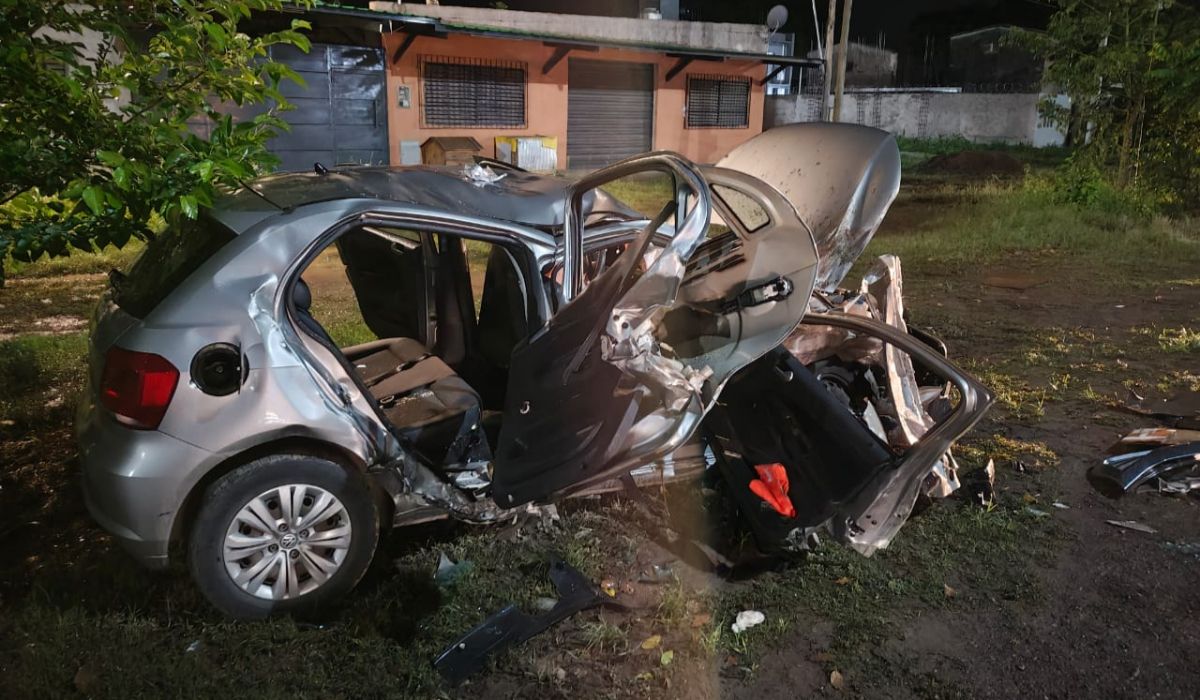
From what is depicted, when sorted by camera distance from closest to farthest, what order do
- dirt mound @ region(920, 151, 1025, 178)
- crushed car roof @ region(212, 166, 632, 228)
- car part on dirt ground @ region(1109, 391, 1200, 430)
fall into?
crushed car roof @ region(212, 166, 632, 228) → car part on dirt ground @ region(1109, 391, 1200, 430) → dirt mound @ region(920, 151, 1025, 178)

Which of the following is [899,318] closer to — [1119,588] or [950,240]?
[1119,588]

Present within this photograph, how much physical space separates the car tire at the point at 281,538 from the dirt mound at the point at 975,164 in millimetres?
Result: 22874

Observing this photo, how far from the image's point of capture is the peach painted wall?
17.0m

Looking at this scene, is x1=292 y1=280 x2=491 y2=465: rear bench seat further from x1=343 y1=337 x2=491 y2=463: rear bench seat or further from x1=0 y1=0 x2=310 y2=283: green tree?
x1=0 y1=0 x2=310 y2=283: green tree

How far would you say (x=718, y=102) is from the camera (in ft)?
74.3

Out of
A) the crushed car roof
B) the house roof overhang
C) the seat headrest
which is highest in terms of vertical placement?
the house roof overhang

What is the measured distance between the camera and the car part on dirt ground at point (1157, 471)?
431 cm

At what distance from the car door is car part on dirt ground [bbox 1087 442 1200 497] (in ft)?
7.93

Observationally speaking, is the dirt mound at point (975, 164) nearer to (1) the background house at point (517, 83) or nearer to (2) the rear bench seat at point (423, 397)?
(1) the background house at point (517, 83)

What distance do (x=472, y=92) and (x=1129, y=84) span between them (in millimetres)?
11975

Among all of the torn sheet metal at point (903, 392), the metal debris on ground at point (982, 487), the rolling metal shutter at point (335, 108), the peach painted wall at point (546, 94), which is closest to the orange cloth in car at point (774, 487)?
the torn sheet metal at point (903, 392)

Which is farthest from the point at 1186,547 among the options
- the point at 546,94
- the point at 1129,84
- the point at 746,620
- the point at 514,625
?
the point at 546,94

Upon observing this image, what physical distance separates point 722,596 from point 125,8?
3.44m

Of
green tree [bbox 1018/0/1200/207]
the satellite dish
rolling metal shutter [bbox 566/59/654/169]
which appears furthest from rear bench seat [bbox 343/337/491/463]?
the satellite dish
